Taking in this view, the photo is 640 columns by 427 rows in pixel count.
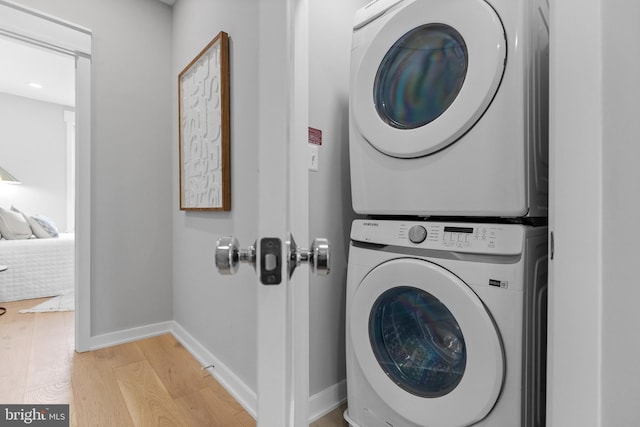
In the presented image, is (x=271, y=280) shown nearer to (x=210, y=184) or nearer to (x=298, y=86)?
(x=298, y=86)

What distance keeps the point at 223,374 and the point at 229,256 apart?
4.29 feet

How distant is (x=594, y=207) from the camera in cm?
58

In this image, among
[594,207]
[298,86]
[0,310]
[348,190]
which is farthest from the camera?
[0,310]

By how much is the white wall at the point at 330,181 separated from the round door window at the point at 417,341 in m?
0.26

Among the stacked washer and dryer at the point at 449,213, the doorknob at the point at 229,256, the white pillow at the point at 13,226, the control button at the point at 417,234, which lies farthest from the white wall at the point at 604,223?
the white pillow at the point at 13,226

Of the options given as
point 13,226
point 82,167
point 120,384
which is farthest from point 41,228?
point 120,384

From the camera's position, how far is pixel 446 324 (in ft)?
2.80

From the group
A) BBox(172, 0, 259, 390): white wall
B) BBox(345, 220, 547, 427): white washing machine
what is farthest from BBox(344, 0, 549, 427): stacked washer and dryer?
BBox(172, 0, 259, 390): white wall

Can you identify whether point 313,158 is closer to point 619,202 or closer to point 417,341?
point 417,341

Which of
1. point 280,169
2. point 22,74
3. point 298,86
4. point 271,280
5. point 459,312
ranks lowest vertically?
point 459,312

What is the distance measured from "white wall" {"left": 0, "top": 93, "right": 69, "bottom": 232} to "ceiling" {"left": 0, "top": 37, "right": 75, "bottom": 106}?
0.53ft

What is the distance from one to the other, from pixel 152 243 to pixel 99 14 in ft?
4.56

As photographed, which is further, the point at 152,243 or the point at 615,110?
the point at 152,243

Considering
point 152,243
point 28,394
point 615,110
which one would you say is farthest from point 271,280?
point 152,243
